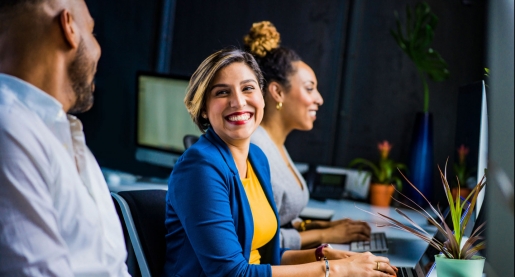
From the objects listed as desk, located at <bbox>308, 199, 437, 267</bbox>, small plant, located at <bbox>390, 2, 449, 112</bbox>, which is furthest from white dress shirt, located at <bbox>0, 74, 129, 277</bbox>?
small plant, located at <bbox>390, 2, 449, 112</bbox>

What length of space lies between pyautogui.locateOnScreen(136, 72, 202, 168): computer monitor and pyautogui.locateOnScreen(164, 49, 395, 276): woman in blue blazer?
141cm

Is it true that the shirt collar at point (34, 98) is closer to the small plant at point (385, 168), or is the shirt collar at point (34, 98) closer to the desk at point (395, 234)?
the desk at point (395, 234)

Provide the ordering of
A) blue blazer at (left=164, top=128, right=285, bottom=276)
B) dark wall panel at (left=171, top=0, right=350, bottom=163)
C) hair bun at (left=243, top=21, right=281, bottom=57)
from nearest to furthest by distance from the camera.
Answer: blue blazer at (left=164, top=128, right=285, bottom=276), hair bun at (left=243, top=21, right=281, bottom=57), dark wall panel at (left=171, top=0, right=350, bottom=163)

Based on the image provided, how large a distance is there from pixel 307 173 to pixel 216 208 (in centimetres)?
194

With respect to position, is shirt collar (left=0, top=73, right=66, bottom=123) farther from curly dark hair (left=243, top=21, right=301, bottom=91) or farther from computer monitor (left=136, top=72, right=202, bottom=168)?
computer monitor (left=136, top=72, right=202, bottom=168)

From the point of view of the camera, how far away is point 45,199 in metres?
0.94

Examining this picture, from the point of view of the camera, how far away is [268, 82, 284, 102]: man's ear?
250cm

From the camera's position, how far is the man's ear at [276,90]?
8.21 ft

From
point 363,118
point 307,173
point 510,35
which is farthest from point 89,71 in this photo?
point 363,118

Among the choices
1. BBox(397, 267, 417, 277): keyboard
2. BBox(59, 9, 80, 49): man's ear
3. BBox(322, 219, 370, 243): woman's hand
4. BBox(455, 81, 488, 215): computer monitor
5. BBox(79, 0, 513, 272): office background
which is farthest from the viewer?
BBox(79, 0, 513, 272): office background

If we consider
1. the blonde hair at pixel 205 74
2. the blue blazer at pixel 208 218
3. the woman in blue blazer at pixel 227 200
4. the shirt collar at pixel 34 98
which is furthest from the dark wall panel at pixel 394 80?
the shirt collar at pixel 34 98

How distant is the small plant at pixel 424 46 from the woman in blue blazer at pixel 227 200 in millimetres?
1588

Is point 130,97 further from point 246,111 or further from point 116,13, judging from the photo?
point 246,111

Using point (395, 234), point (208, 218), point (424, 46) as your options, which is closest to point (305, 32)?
point (424, 46)
